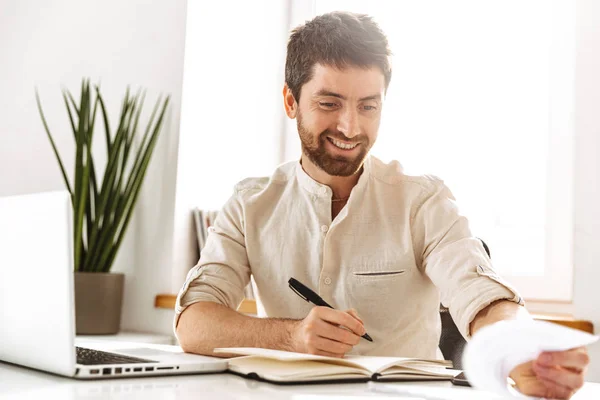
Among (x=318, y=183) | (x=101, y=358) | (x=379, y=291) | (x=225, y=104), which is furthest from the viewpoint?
(x=225, y=104)

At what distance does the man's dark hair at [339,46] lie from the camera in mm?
1758

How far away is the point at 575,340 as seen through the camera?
83 cm

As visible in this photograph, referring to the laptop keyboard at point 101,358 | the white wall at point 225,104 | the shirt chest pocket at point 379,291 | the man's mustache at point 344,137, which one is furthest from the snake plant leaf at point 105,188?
the laptop keyboard at point 101,358

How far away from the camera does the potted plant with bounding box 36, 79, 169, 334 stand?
2693mm

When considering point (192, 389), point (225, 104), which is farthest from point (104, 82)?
point (192, 389)

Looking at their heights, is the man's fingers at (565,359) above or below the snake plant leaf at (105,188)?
below

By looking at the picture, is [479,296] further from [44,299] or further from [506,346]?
[44,299]

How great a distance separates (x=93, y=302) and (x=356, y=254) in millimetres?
1343

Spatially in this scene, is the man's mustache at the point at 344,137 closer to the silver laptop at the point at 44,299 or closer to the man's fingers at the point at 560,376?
the silver laptop at the point at 44,299

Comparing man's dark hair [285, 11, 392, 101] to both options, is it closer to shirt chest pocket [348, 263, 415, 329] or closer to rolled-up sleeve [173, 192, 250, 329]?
rolled-up sleeve [173, 192, 250, 329]

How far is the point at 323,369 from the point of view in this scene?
3.54 ft

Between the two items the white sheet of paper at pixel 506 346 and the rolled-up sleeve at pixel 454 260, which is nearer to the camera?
the white sheet of paper at pixel 506 346

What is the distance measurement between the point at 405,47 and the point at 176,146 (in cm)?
98

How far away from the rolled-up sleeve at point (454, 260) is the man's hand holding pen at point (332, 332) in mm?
282
